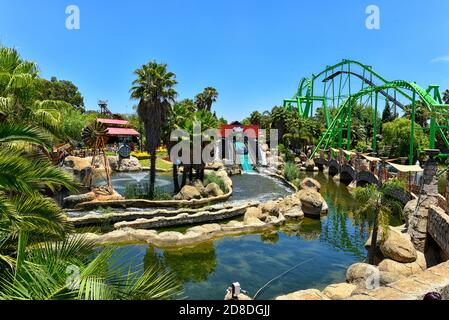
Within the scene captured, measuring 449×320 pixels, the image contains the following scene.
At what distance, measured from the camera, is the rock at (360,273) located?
10508 millimetres

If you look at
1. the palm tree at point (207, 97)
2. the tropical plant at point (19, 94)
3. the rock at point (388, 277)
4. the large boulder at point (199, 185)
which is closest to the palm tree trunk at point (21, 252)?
the tropical plant at point (19, 94)

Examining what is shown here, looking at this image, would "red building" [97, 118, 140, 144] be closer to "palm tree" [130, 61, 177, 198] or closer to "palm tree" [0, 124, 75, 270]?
"palm tree" [130, 61, 177, 198]

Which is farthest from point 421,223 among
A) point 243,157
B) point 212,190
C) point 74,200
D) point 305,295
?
point 243,157

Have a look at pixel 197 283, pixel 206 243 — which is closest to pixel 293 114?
pixel 206 243

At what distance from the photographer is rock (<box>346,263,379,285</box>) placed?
1051 centimetres

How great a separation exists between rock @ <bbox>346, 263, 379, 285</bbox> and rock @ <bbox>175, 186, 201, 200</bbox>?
13.1 metres

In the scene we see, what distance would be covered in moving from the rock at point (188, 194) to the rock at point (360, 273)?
1313 centimetres

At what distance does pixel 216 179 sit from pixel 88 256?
2225cm

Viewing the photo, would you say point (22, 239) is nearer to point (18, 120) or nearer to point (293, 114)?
point (18, 120)

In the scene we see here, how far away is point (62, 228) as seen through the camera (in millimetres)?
4840

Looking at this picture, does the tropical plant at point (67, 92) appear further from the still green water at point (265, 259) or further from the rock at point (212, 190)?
the still green water at point (265, 259)

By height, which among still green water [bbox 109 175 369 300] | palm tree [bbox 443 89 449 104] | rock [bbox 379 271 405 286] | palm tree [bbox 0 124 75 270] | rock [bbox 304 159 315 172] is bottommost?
still green water [bbox 109 175 369 300]

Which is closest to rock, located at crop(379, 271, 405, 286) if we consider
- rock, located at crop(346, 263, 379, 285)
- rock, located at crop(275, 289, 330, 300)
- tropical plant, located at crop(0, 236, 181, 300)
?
rock, located at crop(346, 263, 379, 285)

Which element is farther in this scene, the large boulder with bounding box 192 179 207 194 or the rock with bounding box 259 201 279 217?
the large boulder with bounding box 192 179 207 194
